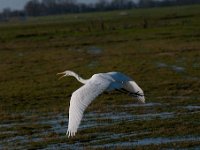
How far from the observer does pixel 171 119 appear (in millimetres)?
17281

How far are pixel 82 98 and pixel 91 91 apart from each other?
1.40 ft

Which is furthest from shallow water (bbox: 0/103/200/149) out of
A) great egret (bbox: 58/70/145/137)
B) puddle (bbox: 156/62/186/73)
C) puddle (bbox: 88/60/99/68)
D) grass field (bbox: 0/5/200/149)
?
puddle (bbox: 88/60/99/68)

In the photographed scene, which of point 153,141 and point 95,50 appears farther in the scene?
point 95,50

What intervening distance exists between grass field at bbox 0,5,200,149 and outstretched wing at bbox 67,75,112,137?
1525mm

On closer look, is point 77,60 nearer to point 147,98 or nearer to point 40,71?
point 40,71

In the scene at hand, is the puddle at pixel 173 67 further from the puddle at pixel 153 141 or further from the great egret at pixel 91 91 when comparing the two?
the puddle at pixel 153 141

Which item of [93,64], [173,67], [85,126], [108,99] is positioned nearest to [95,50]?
[93,64]

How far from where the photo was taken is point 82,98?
500 inches

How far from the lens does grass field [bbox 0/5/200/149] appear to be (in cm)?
1509

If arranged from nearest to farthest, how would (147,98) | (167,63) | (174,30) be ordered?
(147,98) < (167,63) < (174,30)

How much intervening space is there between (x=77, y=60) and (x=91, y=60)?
0.96 meters

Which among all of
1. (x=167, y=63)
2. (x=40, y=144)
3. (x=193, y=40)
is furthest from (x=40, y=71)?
(x=40, y=144)

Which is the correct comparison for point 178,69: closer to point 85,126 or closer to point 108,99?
point 108,99

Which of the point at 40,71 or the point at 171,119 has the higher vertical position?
the point at 171,119
